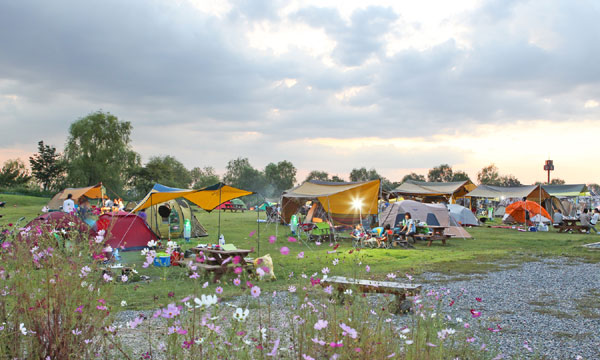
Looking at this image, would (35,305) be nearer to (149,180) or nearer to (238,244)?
(238,244)

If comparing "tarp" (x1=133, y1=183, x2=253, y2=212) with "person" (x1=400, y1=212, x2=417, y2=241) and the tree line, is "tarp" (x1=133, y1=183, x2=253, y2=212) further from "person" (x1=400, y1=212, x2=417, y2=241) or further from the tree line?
the tree line

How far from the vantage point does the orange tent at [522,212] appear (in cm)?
2369

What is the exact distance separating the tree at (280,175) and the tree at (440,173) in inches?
1171

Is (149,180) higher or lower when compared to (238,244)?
higher

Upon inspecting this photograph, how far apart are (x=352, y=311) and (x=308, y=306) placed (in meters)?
0.39

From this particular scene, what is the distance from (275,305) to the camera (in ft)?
18.5

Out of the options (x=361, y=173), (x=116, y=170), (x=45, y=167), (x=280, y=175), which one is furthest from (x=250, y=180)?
(x=116, y=170)

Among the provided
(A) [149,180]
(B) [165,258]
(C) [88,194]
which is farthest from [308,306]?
(A) [149,180]

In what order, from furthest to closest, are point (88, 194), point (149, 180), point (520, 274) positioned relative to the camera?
1. point (149, 180)
2. point (88, 194)
3. point (520, 274)

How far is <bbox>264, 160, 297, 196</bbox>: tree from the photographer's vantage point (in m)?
93.9

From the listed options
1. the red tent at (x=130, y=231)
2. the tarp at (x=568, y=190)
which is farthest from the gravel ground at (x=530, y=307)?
the tarp at (x=568, y=190)

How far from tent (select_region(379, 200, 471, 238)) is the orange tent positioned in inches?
295

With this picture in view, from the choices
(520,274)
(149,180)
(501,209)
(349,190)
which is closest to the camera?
(520,274)

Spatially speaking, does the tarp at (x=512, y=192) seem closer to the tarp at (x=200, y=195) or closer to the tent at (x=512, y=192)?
the tent at (x=512, y=192)
